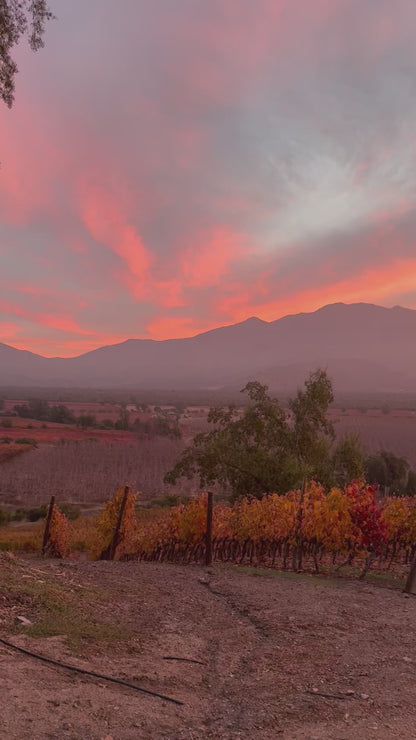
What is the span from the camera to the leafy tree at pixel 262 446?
25.2 meters

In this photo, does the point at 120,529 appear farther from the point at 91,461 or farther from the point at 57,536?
the point at 91,461

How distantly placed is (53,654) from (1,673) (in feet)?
3.43

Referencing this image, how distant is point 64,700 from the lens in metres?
5.49

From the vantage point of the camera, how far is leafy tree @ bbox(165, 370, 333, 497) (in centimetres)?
2523

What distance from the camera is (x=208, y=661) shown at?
762cm

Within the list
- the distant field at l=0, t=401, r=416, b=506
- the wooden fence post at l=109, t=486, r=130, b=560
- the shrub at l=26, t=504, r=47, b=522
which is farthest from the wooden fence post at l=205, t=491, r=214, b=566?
the distant field at l=0, t=401, r=416, b=506

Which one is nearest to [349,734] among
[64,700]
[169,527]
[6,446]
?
[64,700]

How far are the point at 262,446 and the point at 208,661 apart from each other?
63.3 ft

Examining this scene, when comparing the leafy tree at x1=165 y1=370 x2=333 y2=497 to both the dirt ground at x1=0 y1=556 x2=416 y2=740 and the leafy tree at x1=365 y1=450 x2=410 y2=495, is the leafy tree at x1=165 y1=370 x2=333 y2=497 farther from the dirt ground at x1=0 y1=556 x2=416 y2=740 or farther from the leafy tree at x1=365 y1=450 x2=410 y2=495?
the leafy tree at x1=365 y1=450 x2=410 y2=495

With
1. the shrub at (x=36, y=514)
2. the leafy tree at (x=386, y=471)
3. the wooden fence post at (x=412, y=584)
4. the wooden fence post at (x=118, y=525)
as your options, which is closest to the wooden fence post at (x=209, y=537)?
the wooden fence post at (x=118, y=525)

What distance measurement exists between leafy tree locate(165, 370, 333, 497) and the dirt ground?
12314 millimetres

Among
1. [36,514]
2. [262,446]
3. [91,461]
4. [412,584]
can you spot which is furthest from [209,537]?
[91,461]

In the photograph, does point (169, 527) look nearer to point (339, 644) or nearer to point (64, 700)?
point (339, 644)

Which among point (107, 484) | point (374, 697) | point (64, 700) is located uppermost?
point (64, 700)
